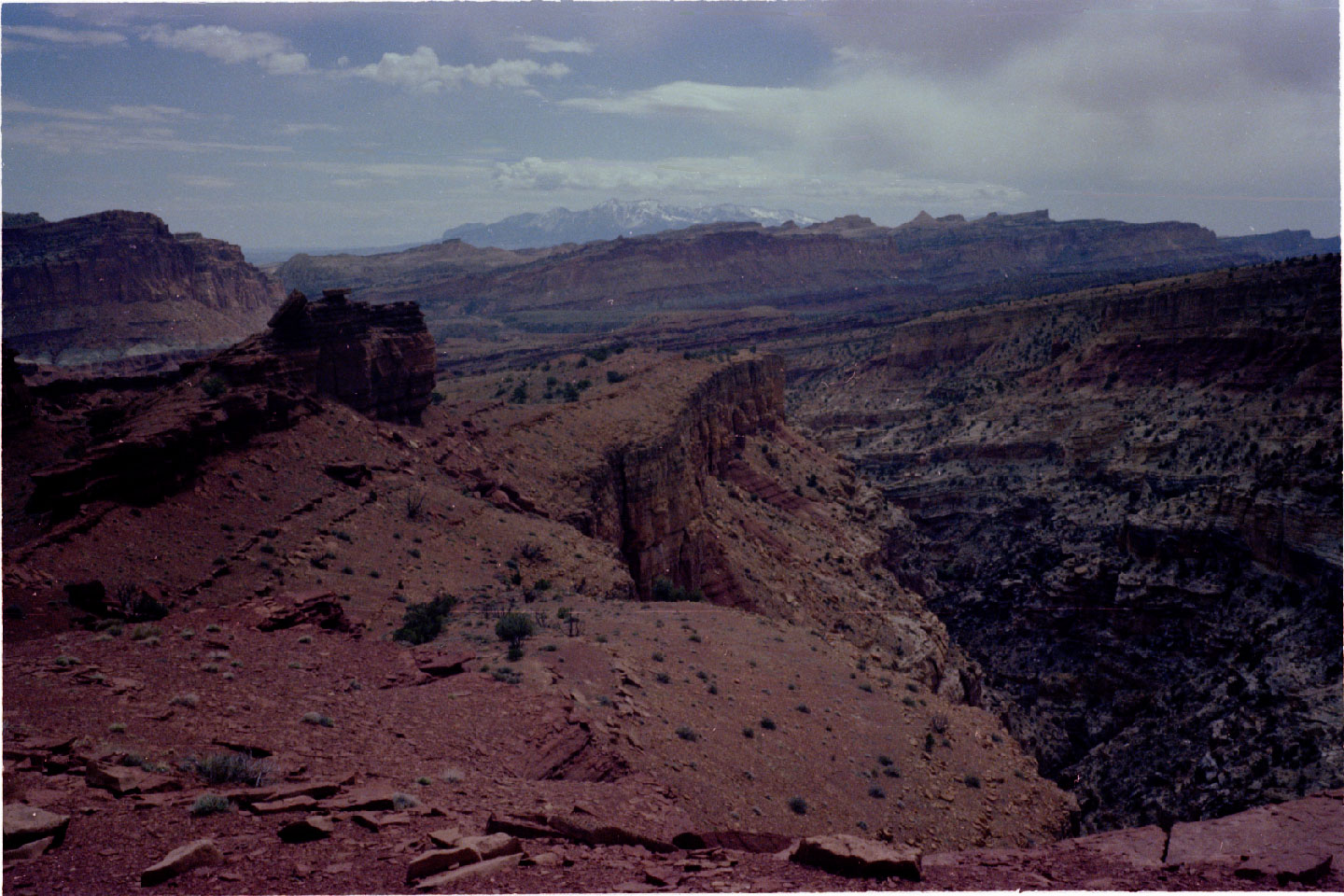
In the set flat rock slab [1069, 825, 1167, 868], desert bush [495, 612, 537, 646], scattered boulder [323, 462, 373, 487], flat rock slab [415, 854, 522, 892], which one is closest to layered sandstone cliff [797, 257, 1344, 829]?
flat rock slab [1069, 825, 1167, 868]

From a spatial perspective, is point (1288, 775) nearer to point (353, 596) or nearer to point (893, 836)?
point (893, 836)

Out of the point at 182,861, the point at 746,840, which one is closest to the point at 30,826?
the point at 182,861

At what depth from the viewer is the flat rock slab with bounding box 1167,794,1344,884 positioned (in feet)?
32.3

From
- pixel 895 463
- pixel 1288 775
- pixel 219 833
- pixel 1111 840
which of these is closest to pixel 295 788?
pixel 219 833

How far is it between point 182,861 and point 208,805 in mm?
1248

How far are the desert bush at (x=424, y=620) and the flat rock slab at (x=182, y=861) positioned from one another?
1014 centimetres

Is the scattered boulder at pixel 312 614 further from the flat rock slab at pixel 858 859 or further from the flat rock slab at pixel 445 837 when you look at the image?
the flat rock slab at pixel 858 859

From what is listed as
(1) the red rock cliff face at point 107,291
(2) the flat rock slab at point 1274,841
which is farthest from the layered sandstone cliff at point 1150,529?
(1) the red rock cliff face at point 107,291

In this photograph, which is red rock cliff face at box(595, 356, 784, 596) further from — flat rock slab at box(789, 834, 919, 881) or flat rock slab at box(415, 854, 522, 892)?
flat rock slab at box(415, 854, 522, 892)

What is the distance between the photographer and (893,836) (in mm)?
15953

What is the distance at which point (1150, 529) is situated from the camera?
42.0m

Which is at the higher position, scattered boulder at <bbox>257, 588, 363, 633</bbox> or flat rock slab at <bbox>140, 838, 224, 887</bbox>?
flat rock slab at <bbox>140, 838, 224, 887</bbox>

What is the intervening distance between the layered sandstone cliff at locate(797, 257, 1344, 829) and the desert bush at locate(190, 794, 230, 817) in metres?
26.7

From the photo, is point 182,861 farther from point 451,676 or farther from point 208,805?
point 451,676
